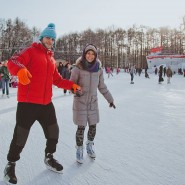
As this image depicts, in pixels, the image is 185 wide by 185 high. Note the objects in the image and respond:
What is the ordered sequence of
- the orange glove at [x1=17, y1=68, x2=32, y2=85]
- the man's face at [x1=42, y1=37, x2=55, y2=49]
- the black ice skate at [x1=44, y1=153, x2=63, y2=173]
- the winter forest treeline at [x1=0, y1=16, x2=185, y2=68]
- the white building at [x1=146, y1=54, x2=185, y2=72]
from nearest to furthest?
1. the orange glove at [x1=17, y1=68, x2=32, y2=85]
2. the man's face at [x1=42, y1=37, x2=55, y2=49]
3. the black ice skate at [x1=44, y1=153, x2=63, y2=173]
4. the white building at [x1=146, y1=54, x2=185, y2=72]
5. the winter forest treeline at [x1=0, y1=16, x2=185, y2=68]

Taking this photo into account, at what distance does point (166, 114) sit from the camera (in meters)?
6.98

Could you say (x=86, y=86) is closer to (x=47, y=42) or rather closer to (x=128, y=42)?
(x=47, y=42)

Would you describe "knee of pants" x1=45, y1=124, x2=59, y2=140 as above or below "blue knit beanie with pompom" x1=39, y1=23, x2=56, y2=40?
below

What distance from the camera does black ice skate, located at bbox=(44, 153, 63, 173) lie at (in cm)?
300

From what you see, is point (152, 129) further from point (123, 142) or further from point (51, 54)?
point (51, 54)

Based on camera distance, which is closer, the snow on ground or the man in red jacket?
the man in red jacket

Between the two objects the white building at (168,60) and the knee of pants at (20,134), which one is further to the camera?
the white building at (168,60)

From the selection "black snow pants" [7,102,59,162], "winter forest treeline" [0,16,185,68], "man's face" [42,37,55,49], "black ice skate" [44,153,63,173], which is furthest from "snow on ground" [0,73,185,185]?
"winter forest treeline" [0,16,185,68]

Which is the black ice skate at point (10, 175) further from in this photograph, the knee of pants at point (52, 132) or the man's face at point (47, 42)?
the man's face at point (47, 42)

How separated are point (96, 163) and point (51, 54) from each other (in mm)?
1333

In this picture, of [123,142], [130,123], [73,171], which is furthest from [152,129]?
[73,171]

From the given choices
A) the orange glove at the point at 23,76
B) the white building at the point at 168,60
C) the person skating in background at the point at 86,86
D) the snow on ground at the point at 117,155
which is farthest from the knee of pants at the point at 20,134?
the white building at the point at 168,60

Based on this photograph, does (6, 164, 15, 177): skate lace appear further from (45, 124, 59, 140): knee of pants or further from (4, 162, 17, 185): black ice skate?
(45, 124, 59, 140): knee of pants

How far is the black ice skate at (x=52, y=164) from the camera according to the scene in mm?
3000
